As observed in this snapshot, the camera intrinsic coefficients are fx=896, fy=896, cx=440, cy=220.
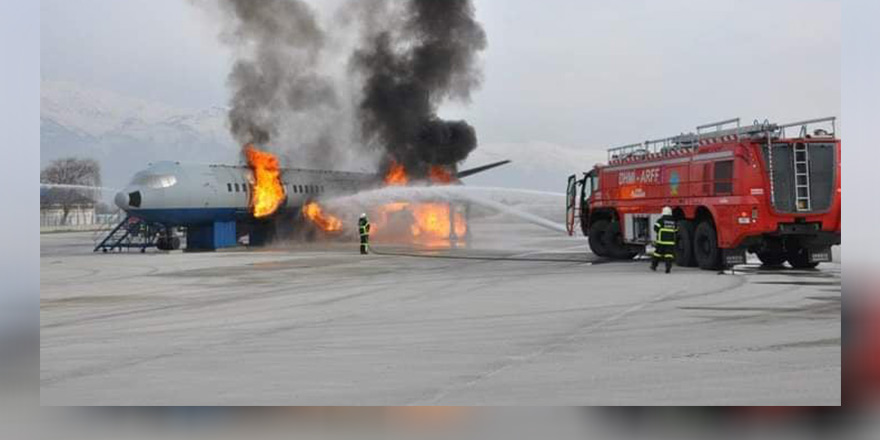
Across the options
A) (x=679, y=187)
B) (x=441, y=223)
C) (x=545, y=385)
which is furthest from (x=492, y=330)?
(x=441, y=223)

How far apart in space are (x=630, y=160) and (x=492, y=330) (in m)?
15.8

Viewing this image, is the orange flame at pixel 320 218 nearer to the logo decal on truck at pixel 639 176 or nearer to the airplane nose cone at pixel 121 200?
the airplane nose cone at pixel 121 200

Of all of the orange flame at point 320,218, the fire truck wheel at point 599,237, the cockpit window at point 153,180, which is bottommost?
the fire truck wheel at point 599,237

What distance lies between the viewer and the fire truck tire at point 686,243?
23578 mm

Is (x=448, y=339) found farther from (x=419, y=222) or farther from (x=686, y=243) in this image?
(x=419, y=222)

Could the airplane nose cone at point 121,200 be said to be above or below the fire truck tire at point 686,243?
above

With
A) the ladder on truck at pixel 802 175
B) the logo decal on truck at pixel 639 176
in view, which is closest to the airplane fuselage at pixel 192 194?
the logo decal on truck at pixel 639 176

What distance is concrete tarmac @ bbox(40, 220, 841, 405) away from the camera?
28.6 ft

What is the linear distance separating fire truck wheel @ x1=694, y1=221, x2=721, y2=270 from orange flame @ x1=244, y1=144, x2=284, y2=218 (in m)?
22.4

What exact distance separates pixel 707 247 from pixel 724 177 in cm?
205

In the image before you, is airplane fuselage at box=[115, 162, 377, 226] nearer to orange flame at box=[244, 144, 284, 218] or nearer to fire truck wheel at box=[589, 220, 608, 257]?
orange flame at box=[244, 144, 284, 218]

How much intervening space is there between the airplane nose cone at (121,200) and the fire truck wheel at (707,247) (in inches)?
858

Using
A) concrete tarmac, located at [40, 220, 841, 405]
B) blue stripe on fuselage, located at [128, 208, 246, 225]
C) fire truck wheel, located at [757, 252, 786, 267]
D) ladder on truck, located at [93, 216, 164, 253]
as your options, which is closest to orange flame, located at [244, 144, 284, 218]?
blue stripe on fuselage, located at [128, 208, 246, 225]

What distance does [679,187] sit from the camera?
78.7ft
